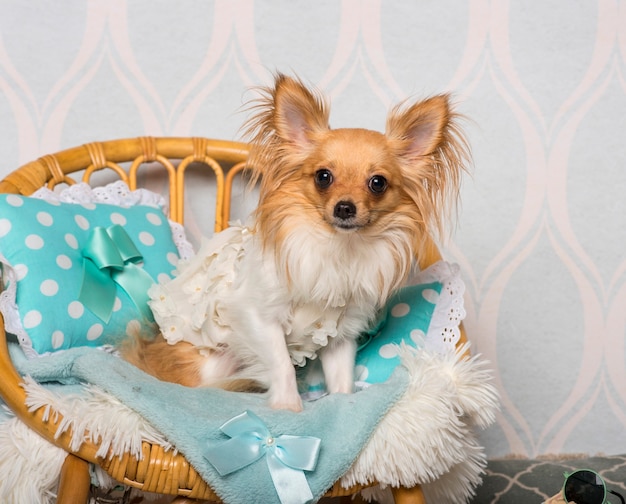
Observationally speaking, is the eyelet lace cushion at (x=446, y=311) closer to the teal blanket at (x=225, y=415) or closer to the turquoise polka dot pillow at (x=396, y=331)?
the turquoise polka dot pillow at (x=396, y=331)

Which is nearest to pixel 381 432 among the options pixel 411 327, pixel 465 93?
pixel 411 327

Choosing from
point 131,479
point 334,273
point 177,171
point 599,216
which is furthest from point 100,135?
point 599,216

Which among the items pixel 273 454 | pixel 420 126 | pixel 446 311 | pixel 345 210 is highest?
pixel 420 126

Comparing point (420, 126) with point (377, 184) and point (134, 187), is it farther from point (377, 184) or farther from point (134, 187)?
point (134, 187)

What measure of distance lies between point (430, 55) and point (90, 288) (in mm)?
1327

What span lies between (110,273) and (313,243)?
592 millimetres

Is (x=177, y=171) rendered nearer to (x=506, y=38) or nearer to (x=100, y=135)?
(x=100, y=135)

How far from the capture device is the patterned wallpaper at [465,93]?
6.61 ft

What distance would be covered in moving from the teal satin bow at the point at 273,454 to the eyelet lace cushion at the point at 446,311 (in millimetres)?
528

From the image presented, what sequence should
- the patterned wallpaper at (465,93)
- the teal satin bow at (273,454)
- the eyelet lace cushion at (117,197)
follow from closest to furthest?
the teal satin bow at (273,454), the eyelet lace cushion at (117,197), the patterned wallpaper at (465,93)

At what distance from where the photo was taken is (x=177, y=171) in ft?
6.56

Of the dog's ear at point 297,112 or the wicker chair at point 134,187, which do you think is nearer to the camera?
the wicker chair at point 134,187

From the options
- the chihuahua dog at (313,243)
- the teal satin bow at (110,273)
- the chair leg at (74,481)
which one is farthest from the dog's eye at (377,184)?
the chair leg at (74,481)

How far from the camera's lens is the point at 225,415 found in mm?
1214
